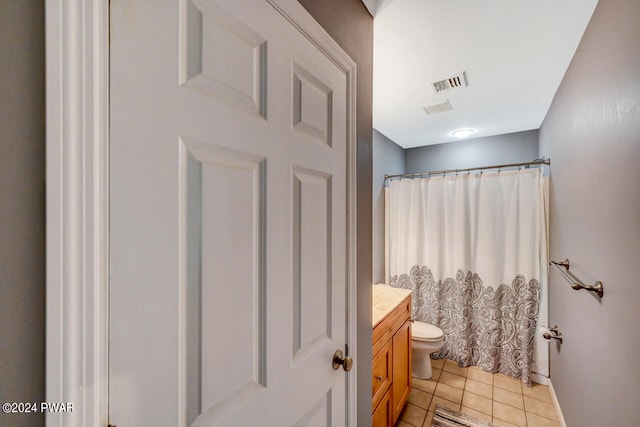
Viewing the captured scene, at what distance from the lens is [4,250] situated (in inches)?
13.1

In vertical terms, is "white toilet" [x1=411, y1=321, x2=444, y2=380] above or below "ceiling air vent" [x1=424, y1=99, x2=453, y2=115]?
below

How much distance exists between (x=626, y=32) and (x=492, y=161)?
7.59 feet

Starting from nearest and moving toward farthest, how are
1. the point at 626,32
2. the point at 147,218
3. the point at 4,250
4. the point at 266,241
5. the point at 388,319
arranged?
the point at 4,250 < the point at 147,218 < the point at 266,241 < the point at 626,32 < the point at 388,319

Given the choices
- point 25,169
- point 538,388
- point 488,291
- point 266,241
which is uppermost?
point 25,169

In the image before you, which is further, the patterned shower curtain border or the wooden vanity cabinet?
the patterned shower curtain border

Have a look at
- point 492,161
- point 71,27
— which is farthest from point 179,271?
point 492,161

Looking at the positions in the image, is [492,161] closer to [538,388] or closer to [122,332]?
[538,388]

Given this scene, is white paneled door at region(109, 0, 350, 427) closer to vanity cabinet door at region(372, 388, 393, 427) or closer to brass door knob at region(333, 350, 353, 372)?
brass door knob at region(333, 350, 353, 372)

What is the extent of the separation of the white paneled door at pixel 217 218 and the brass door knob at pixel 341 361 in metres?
0.04

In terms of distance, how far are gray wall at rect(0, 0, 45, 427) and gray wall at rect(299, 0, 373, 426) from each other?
910 mm

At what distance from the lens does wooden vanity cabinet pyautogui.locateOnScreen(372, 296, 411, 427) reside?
148cm

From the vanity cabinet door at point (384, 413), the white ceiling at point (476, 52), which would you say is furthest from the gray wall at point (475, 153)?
the vanity cabinet door at point (384, 413)

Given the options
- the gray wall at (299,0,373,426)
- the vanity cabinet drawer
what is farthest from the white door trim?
the vanity cabinet drawer

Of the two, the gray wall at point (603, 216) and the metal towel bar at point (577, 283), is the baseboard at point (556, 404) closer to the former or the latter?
the gray wall at point (603, 216)
